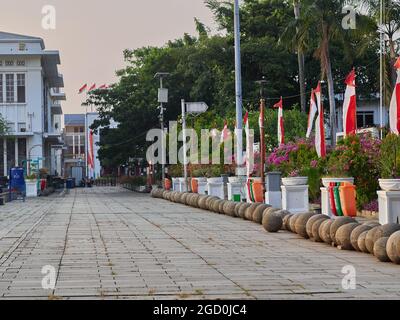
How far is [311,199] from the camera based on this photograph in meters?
31.2

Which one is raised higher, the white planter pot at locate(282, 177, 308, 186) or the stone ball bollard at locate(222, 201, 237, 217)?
the white planter pot at locate(282, 177, 308, 186)

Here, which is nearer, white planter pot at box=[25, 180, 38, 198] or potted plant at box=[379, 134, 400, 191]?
potted plant at box=[379, 134, 400, 191]

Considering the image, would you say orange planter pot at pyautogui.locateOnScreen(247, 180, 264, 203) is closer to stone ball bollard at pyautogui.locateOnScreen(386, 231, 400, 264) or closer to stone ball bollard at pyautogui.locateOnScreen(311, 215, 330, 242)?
stone ball bollard at pyautogui.locateOnScreen(311, 215, 330, 242)

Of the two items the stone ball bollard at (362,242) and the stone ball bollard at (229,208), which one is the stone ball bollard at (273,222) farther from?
the stone ball bollard at (229,208)

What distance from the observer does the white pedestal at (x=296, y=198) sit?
24.8 meters

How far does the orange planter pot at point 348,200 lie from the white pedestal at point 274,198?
19.8 ft

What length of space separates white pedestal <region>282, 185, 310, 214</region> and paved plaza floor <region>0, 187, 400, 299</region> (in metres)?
2.15

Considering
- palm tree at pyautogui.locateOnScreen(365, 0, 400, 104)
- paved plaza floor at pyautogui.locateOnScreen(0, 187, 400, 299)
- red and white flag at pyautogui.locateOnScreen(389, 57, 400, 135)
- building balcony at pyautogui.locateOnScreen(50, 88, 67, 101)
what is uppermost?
building balcony at pyautogui.locateOnScreen(50, 88, 67, 101)

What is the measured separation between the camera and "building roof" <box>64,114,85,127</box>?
18075 cm

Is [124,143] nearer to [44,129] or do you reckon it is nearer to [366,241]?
[44,129]

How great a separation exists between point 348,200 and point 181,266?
883 centimetres

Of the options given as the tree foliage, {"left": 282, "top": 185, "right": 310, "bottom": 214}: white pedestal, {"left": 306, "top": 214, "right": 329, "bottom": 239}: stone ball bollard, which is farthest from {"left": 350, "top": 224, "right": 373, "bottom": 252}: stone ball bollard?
the tree foliage

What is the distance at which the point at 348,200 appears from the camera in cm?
2169
